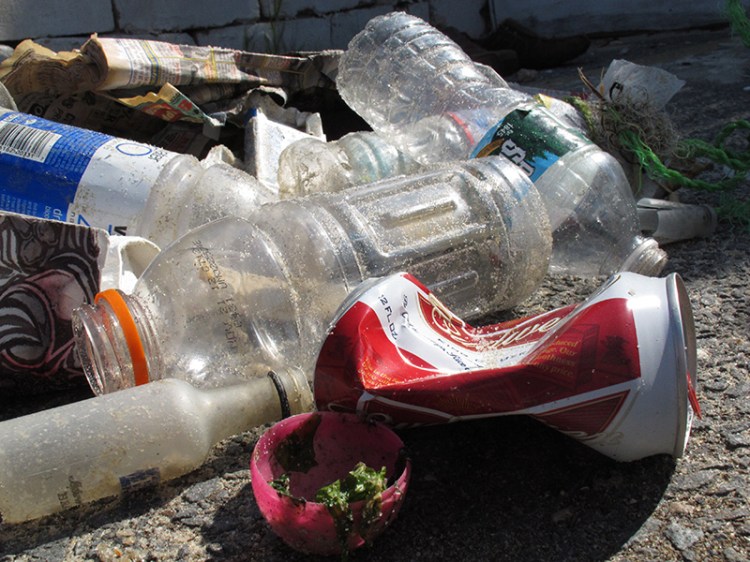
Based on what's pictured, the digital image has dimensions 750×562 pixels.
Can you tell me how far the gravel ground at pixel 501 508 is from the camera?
4.12 ft

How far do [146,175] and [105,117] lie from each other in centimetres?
76

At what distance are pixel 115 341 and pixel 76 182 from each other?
0.66 metres

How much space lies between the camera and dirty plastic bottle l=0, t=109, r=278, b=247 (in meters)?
1.96

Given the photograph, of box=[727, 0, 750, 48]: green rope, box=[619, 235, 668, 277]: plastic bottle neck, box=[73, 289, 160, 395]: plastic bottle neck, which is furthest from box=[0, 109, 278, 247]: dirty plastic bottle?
box=[727, 0, 750, 48]: green rope

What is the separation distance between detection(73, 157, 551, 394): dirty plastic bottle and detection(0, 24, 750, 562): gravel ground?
0.69ft

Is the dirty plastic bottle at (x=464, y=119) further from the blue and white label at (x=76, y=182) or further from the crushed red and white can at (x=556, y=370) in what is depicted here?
the blue and white label at (x=76, y=182)

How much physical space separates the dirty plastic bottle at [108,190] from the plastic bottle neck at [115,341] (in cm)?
50

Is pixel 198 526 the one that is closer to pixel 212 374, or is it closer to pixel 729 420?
pixel 212 374

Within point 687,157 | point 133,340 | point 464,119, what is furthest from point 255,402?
point 687,157

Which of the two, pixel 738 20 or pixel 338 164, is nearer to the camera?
pixel 338 164

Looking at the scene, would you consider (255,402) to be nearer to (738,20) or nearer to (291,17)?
(738,20)

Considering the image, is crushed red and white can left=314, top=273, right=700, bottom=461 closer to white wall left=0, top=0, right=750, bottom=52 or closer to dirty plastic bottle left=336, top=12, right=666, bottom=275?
dirty plastic bottle left=336, top=12, right=666, bottom=275

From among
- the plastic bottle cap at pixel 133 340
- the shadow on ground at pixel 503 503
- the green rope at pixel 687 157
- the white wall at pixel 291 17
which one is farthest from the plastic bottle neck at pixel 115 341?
the white wall at pixel 291 17

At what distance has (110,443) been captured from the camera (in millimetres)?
1331
